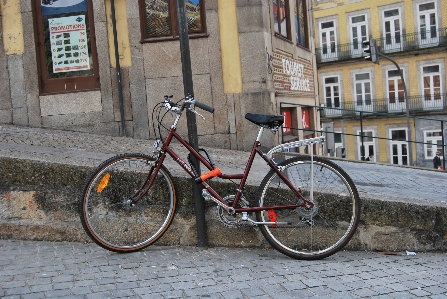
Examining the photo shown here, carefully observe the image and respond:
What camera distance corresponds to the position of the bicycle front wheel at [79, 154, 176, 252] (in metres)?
4.50

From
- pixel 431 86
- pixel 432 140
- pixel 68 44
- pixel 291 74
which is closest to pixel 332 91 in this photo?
pixel 431 86

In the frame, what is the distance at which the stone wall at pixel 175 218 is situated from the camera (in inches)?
185

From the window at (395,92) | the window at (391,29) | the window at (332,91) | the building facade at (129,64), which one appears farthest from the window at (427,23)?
the building facade at (129,64)

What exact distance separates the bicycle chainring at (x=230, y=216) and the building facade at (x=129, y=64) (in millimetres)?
4169

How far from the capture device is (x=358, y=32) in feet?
136

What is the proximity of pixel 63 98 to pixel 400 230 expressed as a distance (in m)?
6.20

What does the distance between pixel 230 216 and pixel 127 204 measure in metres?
0.89

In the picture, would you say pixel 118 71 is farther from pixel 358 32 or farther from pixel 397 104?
pixel 358 32

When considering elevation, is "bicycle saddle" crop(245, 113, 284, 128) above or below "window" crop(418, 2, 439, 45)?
below

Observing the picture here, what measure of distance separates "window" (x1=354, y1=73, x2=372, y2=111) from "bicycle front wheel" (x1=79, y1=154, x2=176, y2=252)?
38733 millimetres

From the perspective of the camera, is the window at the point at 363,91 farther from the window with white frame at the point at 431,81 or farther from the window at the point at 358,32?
the window with white frame at the point at 431,81

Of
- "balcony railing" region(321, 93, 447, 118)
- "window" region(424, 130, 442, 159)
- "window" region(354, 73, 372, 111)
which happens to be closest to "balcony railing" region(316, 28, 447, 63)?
"window" region(354, 73, 372, 111)

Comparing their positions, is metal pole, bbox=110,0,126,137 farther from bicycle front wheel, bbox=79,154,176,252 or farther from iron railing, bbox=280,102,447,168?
iron railing, bbox=280,102,447,168

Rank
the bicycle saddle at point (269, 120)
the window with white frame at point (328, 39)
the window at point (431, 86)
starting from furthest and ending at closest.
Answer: the window with white frame at point (328, 39) < the window at point (431, 86) < the bicycle saddle at point (269, 120)
